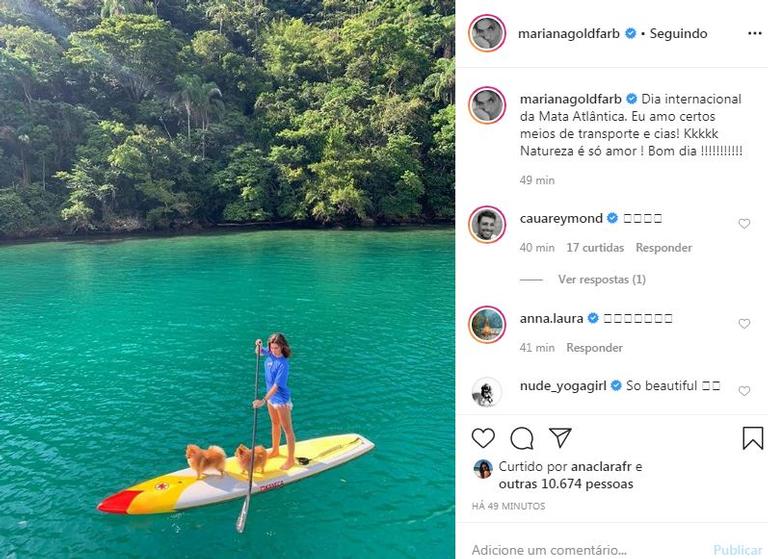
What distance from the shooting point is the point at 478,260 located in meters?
3.31

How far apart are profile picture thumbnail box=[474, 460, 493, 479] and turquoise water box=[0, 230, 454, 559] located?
16.1 ft

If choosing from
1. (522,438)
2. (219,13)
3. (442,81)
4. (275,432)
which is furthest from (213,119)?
(522,438)

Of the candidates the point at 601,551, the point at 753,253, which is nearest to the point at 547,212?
the point at 753,253

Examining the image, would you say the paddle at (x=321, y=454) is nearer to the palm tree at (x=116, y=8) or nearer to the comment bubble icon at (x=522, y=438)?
the comment bubble icon at (x=522, y=438)

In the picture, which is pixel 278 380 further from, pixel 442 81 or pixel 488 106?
pixel 442 81

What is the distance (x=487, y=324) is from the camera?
3.32 metres

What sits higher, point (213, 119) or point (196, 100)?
point (196, 100)

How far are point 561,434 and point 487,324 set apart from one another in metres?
0.82

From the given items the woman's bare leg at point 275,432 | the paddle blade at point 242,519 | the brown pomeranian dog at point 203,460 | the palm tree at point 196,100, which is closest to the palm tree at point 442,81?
the palm tree at point 196,100

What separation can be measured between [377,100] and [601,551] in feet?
186

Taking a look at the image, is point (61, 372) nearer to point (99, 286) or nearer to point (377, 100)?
point (99, 286)

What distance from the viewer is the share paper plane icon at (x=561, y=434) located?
3.28m

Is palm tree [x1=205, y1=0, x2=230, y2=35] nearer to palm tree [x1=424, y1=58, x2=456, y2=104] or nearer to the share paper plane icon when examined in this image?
palm tree [x1=424, y1=58, x2=456, y2=104]

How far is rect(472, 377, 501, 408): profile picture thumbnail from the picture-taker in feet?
11.0
